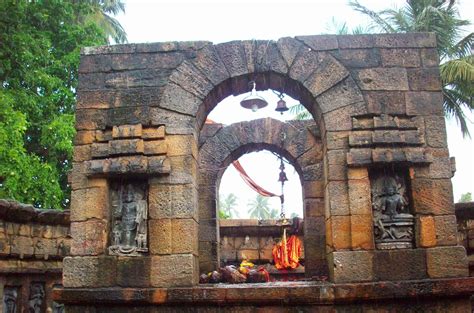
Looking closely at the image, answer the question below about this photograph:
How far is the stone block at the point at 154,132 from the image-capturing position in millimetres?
6336

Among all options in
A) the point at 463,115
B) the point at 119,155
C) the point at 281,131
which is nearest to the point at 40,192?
the point at 281,131

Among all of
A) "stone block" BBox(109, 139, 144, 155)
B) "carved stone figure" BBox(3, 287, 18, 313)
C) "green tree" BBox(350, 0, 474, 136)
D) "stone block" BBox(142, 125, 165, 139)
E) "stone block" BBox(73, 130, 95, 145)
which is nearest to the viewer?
"stone block" BBox(109, 139, 144, 155)

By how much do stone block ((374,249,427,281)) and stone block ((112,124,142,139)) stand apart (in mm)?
3073

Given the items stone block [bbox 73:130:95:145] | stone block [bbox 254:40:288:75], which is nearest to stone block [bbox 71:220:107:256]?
stone block [bbox 73:130:95:145]

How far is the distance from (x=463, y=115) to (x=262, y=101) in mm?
10217

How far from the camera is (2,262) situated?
882 centimetres

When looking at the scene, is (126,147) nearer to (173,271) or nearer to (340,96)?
(173,271)

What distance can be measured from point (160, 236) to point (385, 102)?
307cm

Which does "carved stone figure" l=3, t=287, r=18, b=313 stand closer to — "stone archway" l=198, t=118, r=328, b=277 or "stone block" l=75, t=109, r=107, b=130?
"stone archway" l=198, t=118, r=328, b=277

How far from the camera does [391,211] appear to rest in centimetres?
607

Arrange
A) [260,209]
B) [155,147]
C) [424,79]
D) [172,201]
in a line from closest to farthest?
[172,201] → [155,147] → [424,79] → [260,209]

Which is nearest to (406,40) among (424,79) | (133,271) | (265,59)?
(424,79)

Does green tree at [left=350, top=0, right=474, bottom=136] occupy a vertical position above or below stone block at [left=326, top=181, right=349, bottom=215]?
above

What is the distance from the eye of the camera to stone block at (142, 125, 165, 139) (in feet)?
20.8
